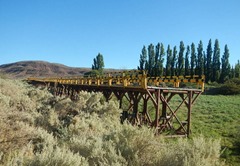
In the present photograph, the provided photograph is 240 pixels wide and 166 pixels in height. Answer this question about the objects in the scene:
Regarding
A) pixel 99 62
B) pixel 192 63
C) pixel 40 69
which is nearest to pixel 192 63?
pixel 192 63

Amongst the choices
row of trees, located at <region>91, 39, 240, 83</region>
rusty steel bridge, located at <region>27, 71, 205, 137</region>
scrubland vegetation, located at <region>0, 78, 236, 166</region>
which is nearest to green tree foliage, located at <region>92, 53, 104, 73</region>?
row of trees, located at <region>91, 39, 240, 83</region>

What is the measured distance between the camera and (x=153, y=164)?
458 cm

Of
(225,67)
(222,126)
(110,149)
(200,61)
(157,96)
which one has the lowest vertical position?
(222,126)

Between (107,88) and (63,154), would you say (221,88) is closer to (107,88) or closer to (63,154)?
(107,88)

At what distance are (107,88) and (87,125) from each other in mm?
7358

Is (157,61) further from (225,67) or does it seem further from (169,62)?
(225,67)

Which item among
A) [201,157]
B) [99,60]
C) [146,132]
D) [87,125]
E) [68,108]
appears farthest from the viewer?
[99,60]

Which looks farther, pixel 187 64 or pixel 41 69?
pixel 41 69

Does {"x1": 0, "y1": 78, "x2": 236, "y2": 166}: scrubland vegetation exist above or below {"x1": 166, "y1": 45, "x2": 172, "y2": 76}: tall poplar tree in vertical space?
below

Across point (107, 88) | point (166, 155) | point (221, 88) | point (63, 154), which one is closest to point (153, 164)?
point (166, 155)

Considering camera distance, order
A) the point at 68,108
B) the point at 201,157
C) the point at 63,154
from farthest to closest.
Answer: the point at 68,108 < the point at 201,157 < the point at 63,154

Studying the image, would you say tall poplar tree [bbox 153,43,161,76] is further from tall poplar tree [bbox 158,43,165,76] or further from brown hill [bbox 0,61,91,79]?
brown hill [bbox 0,61,91,79]

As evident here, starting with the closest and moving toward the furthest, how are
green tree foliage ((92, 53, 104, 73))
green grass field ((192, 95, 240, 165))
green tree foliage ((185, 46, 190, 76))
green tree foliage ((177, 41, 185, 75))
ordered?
green grass field ((192, 95, 240, 165)) < green tree foliage ((185, 46, 190, 76)) < green tree foliage ((177, 41, 185, 75)) < green tree foliage ((92, 53, 104, 73))

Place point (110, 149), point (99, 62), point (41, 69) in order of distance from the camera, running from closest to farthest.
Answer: point (110, 149), point (99, 62), point (41, 69)
